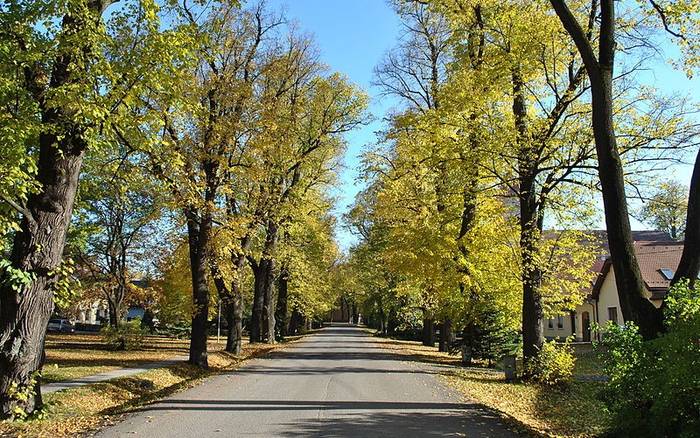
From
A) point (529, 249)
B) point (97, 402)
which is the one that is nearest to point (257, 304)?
point (529, 249)

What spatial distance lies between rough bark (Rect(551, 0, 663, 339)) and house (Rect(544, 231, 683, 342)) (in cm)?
2508

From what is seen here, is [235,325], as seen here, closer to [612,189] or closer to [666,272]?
[612,189]

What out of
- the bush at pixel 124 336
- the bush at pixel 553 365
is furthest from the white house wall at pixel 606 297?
the bush at pixel 124 336

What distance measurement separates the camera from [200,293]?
1950 cm

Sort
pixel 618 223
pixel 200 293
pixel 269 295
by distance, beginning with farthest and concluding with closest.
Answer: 1. pixel 269 295
2. pixel 200 293
3. pixel 618 223

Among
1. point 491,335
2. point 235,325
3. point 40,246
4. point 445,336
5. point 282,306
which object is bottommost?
point 445,336

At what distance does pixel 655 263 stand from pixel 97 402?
117ft

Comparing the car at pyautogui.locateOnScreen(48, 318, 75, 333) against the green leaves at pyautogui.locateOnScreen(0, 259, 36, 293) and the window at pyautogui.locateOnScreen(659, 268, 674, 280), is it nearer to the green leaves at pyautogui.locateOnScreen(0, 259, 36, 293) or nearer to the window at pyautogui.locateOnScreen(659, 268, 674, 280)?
the window at pyautogui.locateOnScreen(659, 268, 674, 280)

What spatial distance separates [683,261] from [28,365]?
407 inches

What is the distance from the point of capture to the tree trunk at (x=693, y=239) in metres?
8.16

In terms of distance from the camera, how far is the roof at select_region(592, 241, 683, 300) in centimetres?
3520

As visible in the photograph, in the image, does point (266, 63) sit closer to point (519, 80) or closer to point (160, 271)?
point (519, 80)

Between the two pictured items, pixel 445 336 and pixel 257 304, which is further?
pixel 257 304

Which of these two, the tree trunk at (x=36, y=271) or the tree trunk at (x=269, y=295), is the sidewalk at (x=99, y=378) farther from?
the tree trunk at (x=269, y=295)
